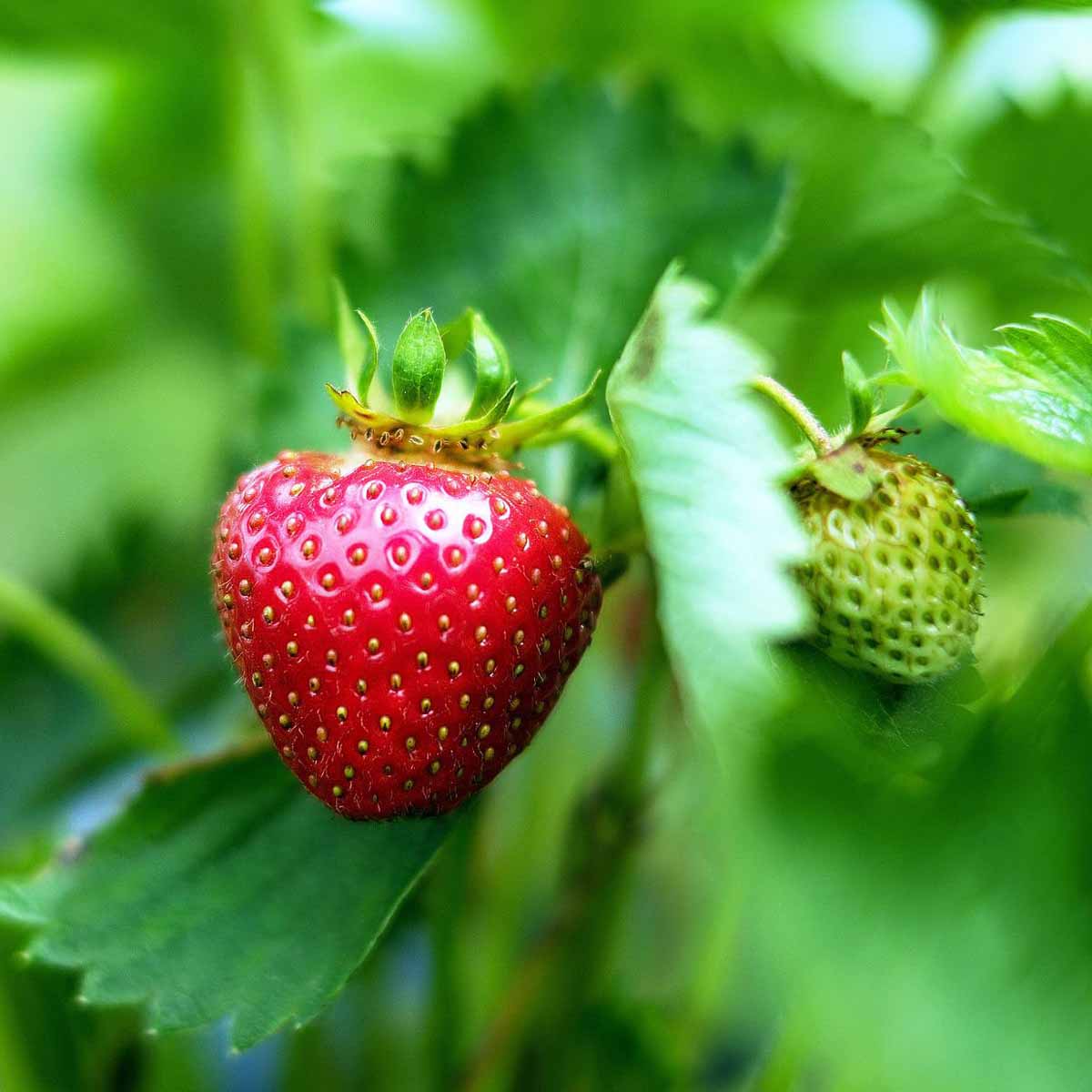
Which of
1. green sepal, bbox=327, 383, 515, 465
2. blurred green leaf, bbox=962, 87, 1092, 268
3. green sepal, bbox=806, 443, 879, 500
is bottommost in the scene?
green sepal, bbox=327, 383, 515, 465

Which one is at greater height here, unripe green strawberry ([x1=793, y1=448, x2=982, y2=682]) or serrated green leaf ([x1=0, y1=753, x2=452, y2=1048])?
unripe green strawberry ([x1=793, y1=448, x2=982, y2=682])

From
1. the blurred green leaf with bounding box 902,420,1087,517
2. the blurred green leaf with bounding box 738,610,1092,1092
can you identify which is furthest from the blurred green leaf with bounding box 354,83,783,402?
the blurred green leaf with bounding box 738,610,1092,1092

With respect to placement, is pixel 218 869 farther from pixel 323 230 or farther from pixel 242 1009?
pixel 323 230

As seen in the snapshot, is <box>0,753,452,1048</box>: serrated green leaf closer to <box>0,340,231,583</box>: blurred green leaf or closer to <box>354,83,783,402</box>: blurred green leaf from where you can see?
<box>354,83,783,402</box>: blurred green leaf

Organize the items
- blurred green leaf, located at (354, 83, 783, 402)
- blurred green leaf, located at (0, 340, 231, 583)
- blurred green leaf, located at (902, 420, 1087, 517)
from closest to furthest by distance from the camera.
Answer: blurred green leaf, located at (902, 420, 1087, 517) < blurred green leaf, located at (354, 83, 783, 402) < blurred green leaf, located at (0, 340, 231, 583)

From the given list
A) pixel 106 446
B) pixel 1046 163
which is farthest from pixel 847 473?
pixel 106 446

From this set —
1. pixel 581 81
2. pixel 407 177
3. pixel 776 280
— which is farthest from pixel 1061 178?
pixel 407 177
